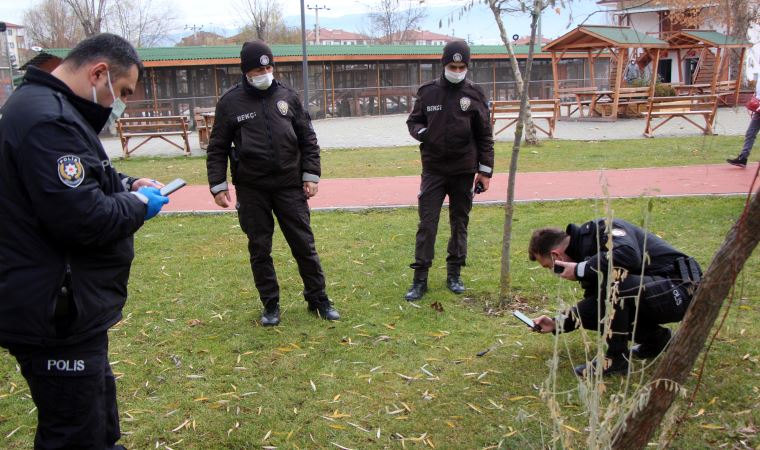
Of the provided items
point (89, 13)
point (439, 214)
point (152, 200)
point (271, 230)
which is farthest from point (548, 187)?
point (89, 13)

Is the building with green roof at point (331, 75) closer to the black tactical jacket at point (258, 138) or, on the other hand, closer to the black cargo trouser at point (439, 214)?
the black cargo trouser at point (439, 214)

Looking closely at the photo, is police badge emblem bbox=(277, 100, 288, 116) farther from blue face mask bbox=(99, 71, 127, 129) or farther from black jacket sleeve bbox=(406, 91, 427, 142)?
blue face mask bbox=(99, 71, 127, 129)

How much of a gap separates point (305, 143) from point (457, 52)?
1548 millimetres

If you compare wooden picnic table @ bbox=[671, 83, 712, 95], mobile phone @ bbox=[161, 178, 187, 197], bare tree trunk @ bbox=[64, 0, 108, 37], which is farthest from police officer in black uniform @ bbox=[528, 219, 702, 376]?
bare tree trunk @ bbox=[64, 0, 108, 37]

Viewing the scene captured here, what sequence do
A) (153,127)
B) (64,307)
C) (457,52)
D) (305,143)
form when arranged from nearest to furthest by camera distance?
(64,307)
(305,143)
(457,52)
(153,127)

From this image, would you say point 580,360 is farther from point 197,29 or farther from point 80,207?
point 197,29

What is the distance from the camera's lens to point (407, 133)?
72.6 feet

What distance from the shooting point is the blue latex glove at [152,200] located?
306 cm

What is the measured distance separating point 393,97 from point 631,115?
41.7 feet

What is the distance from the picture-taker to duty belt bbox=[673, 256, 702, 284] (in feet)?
12.9

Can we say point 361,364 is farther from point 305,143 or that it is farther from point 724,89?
point 724,89

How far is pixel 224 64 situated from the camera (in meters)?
29.9

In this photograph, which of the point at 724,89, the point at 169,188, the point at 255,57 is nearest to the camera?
the point at 169,188

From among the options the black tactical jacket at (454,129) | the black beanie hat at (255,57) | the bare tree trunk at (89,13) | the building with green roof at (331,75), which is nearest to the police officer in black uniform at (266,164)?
the black beanie hat at (255,57)
